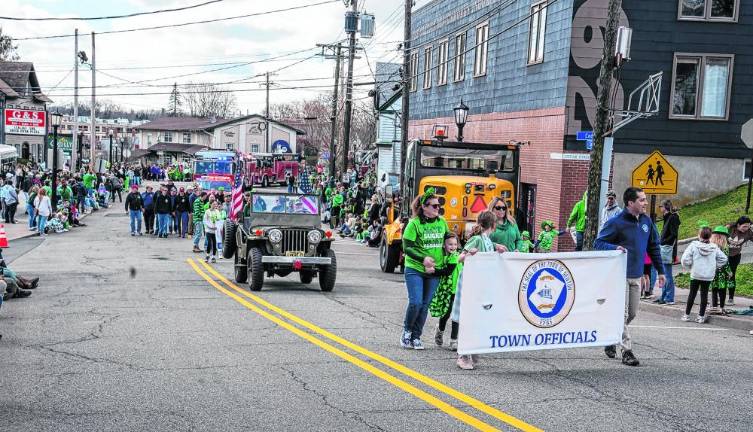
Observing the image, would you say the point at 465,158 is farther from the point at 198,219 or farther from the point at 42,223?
the point at 42,223

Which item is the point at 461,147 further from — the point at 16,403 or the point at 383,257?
the point at 16,403

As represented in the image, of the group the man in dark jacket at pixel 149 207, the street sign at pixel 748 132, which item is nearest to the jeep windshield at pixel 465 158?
the street sign at pixel 748 132

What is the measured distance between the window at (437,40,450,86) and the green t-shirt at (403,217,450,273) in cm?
3146

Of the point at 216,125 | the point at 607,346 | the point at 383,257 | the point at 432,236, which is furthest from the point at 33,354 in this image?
the point at 216,125

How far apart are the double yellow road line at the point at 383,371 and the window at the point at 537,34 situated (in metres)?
16.5

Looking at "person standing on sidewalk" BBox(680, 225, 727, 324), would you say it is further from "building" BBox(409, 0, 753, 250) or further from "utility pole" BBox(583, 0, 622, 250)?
"building" BBox(409, 0, 753, 250)

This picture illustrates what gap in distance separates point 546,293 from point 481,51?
26.9 meters

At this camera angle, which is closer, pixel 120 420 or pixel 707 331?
pixel 120 420

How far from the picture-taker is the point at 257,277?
16.8 m

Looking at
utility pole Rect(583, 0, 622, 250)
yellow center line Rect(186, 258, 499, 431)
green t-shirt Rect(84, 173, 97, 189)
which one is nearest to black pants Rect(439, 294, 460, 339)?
yellow center line Rect(186, 258, 499, 431)

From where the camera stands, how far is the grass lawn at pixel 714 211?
941 inches

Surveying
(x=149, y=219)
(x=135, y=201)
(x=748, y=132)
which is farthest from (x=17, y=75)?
(x=748, y=132)

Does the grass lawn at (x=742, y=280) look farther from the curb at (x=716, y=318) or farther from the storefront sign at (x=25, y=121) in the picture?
the storefront sign at (x=25, y=121)

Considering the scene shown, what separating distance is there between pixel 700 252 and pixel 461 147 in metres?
8.40
